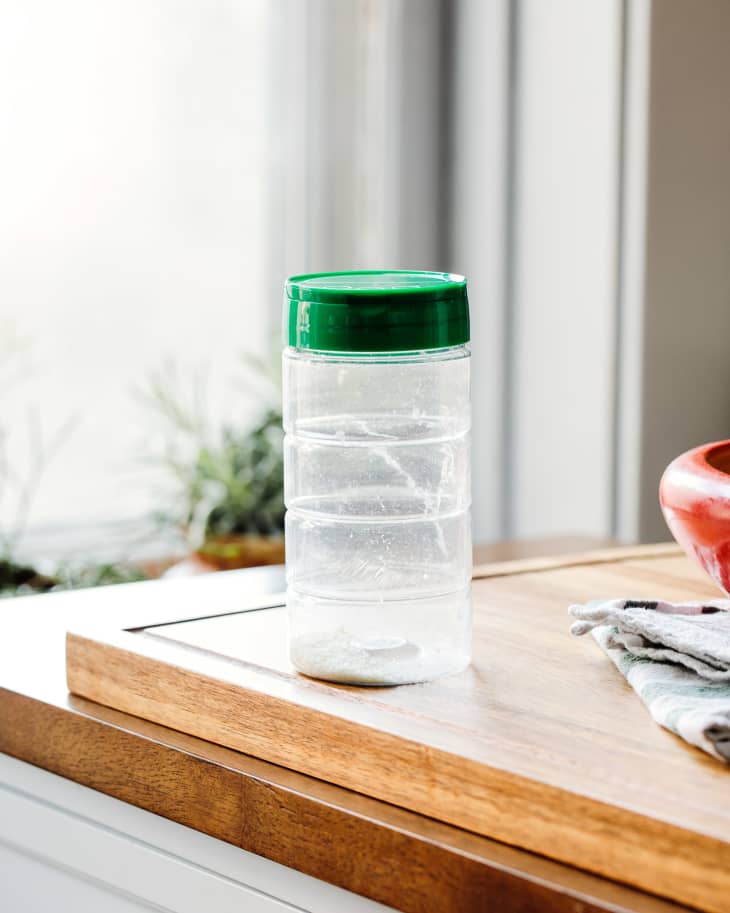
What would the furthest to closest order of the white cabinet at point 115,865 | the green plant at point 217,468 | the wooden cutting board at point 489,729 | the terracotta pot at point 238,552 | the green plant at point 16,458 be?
the green plant at point 16,458, the green plant at point 217,468, the terracotta pot at point 238,552, the white cabinet at point 115,865, the wooden cutting board at point 489,729

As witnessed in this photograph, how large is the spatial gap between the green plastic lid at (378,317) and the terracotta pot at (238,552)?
107 centimetres

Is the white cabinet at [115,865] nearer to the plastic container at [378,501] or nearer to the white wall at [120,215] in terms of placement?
the plastic container at [378,501]

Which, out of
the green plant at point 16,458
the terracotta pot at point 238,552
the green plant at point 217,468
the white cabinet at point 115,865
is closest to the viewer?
the white cabinet at point 115,865

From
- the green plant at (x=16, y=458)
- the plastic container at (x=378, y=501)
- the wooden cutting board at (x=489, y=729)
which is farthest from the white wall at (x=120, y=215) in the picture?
the plastic container at (x=378, y=501)

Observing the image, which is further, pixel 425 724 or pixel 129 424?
pixel 129 424

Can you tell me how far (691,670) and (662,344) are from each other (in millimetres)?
1471

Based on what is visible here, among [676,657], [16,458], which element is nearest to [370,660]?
[676,657]

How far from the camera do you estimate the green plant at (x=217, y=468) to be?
1857 mm

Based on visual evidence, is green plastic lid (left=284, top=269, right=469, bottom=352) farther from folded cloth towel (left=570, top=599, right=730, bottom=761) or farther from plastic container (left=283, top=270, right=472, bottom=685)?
folded cloth towel (left=570, top=599, right=730, bottom=761)

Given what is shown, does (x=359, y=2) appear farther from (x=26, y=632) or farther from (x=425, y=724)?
(x=425, y=724)

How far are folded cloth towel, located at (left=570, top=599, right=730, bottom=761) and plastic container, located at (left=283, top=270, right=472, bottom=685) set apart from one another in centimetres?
8

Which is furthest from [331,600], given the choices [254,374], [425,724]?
[254,374]

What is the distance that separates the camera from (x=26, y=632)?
3.10 ft

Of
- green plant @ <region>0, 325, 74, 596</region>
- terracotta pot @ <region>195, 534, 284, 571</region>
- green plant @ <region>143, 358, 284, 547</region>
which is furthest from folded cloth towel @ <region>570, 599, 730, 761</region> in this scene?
green plant @ <region>0, 325, 74, 596</region>
